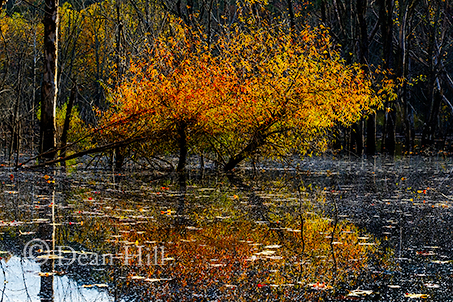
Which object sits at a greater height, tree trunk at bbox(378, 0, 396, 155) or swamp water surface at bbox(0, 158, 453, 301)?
tree trunk at bbox(378, 0, 396, 155)

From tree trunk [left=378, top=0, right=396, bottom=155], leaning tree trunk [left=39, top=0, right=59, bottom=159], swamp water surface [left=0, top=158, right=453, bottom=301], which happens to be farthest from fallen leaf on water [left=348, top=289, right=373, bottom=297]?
tree trunk [left=378, top=0, right=396, bottom=155]

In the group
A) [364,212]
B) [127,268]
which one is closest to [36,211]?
[127,268]

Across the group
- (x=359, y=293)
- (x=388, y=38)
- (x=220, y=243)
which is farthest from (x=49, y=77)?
(x=388, y=38)

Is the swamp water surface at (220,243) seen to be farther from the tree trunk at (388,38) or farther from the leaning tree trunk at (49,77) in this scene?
the tree trunk at (388,38)

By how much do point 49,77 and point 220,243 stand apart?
1134cm

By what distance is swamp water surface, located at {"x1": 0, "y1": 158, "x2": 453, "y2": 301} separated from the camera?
4.83 meters

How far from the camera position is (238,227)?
762 centimetres

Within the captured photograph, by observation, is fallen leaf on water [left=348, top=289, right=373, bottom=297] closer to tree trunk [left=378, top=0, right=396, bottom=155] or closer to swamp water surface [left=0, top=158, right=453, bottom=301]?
swamp water surface [left=0, top=158, right=453, bottom=301]

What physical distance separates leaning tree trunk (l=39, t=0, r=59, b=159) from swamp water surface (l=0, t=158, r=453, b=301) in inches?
168

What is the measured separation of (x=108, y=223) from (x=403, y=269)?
3.76 meters

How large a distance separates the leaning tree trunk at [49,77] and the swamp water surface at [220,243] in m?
4.28

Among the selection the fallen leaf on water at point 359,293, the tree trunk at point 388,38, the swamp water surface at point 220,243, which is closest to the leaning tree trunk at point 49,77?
the swamp water surface at point 220,243

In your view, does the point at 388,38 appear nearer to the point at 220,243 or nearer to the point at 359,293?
the point at 220,243

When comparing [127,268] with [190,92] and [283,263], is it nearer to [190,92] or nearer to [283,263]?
[283,263]
